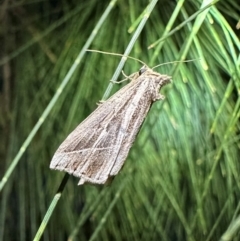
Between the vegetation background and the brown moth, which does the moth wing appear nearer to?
the brown moth

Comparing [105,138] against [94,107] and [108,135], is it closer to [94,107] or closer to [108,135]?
[108,135]

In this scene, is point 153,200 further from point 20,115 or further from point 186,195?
point 20,115

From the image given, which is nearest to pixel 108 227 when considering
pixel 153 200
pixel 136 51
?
pixel 153 200

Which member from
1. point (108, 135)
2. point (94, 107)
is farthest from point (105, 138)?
point (94, 107)

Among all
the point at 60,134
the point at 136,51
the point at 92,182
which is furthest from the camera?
the point at 60,134

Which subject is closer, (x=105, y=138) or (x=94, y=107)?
(x=105, y=138)
